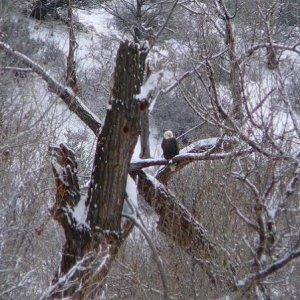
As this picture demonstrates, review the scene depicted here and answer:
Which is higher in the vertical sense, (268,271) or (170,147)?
(170,147)

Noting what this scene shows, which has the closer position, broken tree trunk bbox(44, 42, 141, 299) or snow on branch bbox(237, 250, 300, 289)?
snow on branch bbox(237, 250, 300, 289)

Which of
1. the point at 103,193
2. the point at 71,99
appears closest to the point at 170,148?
the point at 71,99

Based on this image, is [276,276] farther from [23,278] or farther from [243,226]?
[23,278]

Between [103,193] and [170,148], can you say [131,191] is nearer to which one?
[103,193]

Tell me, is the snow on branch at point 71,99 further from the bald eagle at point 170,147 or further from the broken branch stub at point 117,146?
the broken branch stub at point 117,146

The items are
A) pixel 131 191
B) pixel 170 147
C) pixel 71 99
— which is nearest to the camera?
pixel 131 191

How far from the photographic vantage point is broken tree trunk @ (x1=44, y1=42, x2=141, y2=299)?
5.72 meters

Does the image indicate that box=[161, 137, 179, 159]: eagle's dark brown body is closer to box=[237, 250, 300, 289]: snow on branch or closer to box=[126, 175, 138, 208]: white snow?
box=[126, 175, 138, 208]: white snow

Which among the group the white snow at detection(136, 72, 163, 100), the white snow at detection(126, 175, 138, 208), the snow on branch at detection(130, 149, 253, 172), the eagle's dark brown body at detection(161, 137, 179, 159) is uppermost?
the white snow at detection(136, 72, 163, 100)

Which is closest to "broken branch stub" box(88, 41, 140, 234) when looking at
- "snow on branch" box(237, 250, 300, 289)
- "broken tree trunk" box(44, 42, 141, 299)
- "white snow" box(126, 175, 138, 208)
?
"broken tree trunk" box(44, 42, 141, 299)

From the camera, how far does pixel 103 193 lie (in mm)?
6051

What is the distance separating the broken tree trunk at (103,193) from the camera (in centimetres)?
572

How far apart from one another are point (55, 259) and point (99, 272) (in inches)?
128

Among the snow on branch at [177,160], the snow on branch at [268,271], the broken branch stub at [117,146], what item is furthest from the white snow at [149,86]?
the snow on branch at [268,271]
